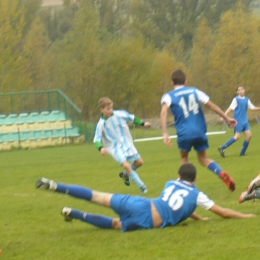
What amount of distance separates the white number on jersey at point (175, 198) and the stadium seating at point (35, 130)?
1125 inches

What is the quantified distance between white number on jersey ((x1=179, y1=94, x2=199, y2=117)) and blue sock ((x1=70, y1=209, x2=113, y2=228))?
107 inches

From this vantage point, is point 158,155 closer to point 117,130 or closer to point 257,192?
point 117,130

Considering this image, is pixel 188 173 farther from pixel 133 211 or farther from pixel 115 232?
pixel 115 232

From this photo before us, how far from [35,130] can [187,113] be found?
26.8 metres

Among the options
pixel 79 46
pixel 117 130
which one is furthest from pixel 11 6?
pixel 117 130

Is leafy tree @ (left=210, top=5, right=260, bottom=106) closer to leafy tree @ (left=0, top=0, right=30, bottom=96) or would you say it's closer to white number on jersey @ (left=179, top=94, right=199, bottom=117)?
leafy tree @ (left=0, top=0, right=30, bottom=96)

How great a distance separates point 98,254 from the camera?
7.19 metres

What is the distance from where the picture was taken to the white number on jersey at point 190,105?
35.2 feet

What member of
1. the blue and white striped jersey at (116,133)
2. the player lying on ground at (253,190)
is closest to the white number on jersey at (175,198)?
the player lying on ground at (253,190)

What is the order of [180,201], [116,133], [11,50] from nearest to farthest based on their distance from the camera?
[180,201] < [116,133] < [11,50]

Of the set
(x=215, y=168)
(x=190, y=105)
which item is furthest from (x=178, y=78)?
(x=215, y=168)

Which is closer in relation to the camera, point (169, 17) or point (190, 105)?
point (190, 105)

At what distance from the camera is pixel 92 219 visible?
8.54 m

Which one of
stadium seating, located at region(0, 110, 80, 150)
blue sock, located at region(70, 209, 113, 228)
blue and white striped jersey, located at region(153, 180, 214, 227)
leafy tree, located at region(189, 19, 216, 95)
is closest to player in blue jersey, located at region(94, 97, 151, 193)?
blue sock, located at region(70, 209, 113, 228)
